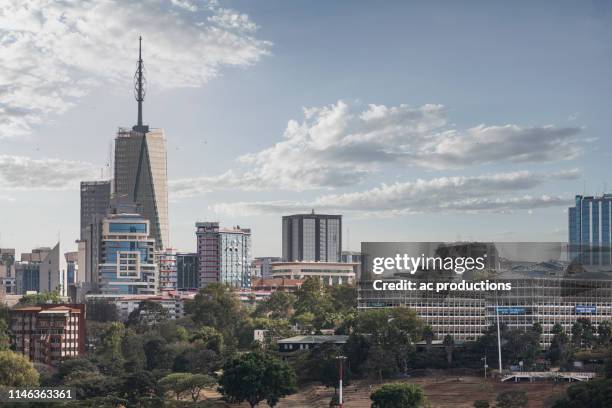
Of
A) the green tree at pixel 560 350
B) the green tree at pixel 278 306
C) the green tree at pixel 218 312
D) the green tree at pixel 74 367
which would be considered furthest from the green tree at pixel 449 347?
the green tree at pixel 278 306

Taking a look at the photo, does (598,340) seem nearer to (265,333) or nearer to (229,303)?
(265,333)

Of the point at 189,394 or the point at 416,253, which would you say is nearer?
the point at 189,394

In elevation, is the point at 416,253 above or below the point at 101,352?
above

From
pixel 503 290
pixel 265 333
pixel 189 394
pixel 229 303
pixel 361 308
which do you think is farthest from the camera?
pixel 229 303

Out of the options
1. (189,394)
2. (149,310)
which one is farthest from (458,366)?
(149,310)

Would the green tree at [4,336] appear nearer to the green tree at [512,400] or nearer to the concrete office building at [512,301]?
the concrete office building at [512,301]

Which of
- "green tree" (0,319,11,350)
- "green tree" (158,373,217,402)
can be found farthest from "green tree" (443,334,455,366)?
"green tree" (0,319,11,350)

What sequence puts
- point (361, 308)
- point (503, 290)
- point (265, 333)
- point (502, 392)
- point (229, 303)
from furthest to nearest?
point (229, 303), point (265, 333), point (361, 308), point (503, 290), point (502, 392)

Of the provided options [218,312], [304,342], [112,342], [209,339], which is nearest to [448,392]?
[304,342]
